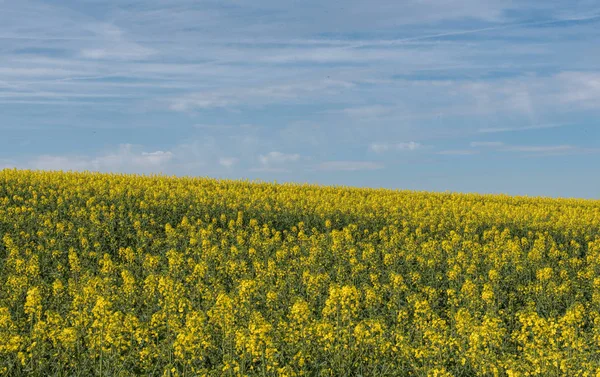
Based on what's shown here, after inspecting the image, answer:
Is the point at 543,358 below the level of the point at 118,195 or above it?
below

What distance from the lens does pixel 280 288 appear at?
12828 millimetres

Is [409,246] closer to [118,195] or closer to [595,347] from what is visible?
[595,347]

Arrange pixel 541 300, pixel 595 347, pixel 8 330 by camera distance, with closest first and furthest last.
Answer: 1. pixel 8 330
2. pixel 595 347
3. pixel 541 300

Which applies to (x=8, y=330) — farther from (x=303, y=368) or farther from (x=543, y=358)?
(x=543, y=358)

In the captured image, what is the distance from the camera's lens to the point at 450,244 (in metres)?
19.2

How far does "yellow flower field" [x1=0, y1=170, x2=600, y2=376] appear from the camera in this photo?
8742 millimetres

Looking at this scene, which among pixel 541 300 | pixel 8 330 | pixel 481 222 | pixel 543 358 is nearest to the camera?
pixel 543 358

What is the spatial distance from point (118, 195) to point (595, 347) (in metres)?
19.7

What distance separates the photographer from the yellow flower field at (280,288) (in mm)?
8742

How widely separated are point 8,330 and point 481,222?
60.5ft

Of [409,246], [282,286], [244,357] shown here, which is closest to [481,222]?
[409,246]

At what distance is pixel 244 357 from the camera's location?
26.2 feet

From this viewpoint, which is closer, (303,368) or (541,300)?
(303,368)

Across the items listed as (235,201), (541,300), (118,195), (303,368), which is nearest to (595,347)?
(541,300)
